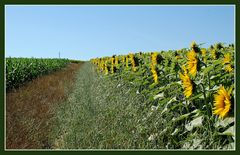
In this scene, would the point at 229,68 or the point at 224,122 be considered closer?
the point at 224,122

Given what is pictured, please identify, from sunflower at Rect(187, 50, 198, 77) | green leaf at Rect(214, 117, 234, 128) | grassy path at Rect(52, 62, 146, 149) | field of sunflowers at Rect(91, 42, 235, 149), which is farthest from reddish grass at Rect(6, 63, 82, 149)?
green leaf at Rect(214, 117, 234, 128)

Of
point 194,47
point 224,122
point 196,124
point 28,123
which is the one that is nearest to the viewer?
point 224,122

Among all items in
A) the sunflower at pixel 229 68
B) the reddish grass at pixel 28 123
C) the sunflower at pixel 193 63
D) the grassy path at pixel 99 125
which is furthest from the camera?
the reddish grass at pixel 28 123

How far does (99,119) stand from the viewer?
5.37 m

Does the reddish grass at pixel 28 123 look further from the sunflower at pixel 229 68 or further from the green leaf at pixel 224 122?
the sunflower at pixel 229 68

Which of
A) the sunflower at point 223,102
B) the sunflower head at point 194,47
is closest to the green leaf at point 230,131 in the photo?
the sunflower at point 223,102

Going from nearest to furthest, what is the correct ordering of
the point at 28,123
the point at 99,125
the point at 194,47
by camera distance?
1. the point at 194,47
2. the point at 99,125
3. the point at 28,123

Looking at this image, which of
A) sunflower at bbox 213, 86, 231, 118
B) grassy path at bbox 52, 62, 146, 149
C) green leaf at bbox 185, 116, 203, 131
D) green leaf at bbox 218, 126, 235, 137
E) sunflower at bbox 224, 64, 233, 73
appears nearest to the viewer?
sunflower at bbox 213, 86, 231, 118

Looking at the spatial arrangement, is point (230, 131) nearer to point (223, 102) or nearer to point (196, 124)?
point (223, 102)

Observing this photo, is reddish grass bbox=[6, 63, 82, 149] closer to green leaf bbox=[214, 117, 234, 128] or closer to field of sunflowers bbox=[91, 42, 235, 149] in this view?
field of sunflowers bbox=[91, 42, 235, 149]

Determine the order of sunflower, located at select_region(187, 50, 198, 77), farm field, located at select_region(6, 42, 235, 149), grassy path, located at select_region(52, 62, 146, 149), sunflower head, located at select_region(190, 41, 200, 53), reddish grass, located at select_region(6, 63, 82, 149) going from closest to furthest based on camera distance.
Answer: farm field, located at select_region(6, 42, 235, 149) → sunflower, located at select_region(187, 50, 198, 77) → grassy path, located at select_region(52, 62, 146, 149) → reddish grass, located at select_region(6, 63, 82, 149) → sunflower head, located at select_region(190, 41, 200, 53)

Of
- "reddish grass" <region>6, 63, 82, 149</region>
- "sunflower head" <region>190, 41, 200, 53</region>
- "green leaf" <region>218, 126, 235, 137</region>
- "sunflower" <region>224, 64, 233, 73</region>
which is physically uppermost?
"sunflower head" <region>190, 41, 200, 53</region>

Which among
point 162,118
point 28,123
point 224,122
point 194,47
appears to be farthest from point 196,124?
point 28,123

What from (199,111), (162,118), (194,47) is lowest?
(162,118)
